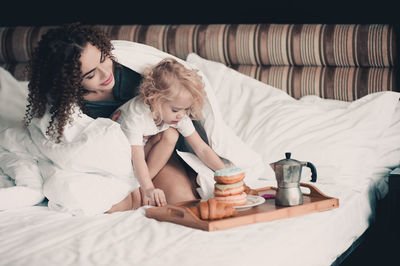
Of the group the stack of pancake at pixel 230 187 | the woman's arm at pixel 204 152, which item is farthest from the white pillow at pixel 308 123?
the stack of pancake at pixel 230 187

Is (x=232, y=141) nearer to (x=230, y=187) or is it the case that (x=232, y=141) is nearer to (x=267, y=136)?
(x=267, y=136)

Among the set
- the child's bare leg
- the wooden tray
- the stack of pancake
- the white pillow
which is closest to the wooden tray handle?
the wooden tray

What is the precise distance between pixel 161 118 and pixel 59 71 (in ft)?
1.17

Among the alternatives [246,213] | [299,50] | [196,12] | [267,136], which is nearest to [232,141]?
[267,136]

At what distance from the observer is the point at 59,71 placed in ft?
5.57

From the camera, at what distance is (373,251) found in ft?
6.40

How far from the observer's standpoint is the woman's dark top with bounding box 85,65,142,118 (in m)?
1.92

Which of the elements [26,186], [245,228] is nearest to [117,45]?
[26,186]

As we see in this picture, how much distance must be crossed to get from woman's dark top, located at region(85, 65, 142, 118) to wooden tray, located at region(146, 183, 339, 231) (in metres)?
0.51

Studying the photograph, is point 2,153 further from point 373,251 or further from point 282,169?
point 373,251

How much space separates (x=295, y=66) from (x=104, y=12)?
46.7 inches

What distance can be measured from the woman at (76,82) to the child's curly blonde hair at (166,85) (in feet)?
0.41

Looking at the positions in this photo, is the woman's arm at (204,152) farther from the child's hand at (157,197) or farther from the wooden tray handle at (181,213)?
the wooden tray handle at (181,213)

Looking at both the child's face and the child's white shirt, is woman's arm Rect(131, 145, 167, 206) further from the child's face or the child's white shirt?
the child's face
